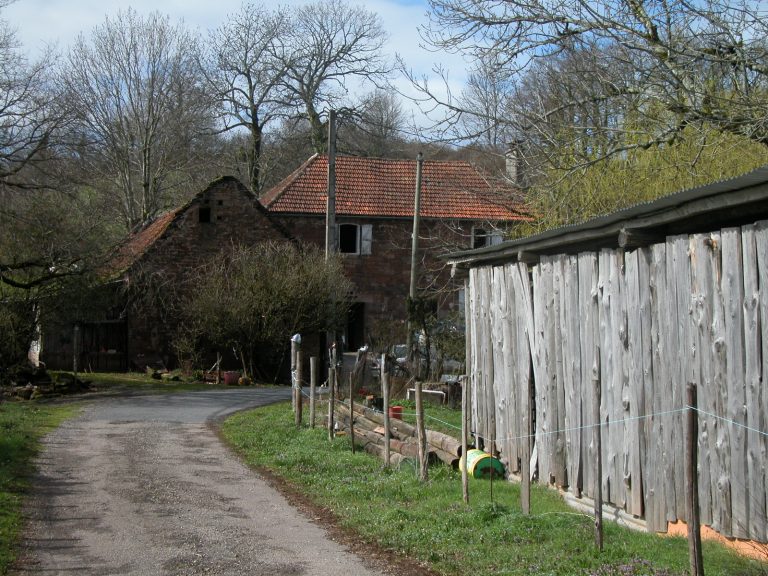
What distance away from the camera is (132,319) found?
31766 mm

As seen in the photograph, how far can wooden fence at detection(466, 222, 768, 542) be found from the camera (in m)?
6.93

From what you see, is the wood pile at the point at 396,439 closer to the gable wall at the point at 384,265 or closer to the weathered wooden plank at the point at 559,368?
the weathered wooden plank at the point at 559,368

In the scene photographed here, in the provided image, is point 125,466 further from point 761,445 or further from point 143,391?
point 143,391

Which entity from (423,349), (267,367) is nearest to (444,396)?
(423,349)

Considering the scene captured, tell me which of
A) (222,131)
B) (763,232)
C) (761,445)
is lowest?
(761,445)

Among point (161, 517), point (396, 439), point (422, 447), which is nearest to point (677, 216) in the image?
point (422, 447)

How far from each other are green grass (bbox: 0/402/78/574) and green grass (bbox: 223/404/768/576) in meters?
3.14

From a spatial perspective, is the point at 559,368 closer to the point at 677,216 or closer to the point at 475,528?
the point at 475,528

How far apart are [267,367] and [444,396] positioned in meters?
11.4

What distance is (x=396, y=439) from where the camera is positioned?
529 inches

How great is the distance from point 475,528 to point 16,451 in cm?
820

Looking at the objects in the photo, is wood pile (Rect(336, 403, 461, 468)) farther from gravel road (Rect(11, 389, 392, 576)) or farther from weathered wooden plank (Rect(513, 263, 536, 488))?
gravel road (Rect(11, 389, 392, 576))

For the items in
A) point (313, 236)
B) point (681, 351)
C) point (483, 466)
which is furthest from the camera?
point (313, 236)

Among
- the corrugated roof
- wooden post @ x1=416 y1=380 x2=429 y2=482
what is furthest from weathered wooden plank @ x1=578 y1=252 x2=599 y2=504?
wooden post @ x1=416 y1=380 x2=429 y2=482
